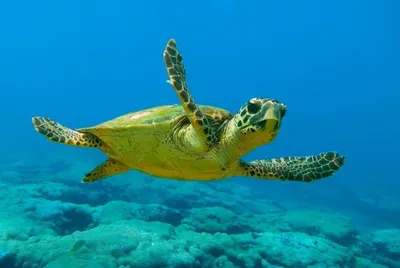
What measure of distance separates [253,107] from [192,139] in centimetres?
94

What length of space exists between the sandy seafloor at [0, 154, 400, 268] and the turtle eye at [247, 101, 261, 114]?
5153mm

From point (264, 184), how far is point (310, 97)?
488 ft

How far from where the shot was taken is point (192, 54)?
174875 millimetres

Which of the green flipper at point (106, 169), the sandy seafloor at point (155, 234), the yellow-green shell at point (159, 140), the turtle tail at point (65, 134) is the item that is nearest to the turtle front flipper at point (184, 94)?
the yellow-green shell at point (159, 140)

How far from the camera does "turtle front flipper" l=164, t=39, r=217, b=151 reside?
13.4ft

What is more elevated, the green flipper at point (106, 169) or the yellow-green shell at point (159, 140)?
the green flipper at point (106, 169)

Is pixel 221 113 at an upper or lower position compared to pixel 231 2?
lower

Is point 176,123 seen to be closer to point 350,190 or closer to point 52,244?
point 52,244

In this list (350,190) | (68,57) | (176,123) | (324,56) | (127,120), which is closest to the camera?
(176,123)

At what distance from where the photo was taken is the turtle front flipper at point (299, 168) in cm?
541

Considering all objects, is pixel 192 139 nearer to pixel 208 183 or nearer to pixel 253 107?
pixel 253 107

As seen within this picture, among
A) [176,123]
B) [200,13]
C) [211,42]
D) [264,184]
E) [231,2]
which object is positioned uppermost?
[211,42]

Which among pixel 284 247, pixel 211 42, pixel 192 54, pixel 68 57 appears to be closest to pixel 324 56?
pixel 211 42

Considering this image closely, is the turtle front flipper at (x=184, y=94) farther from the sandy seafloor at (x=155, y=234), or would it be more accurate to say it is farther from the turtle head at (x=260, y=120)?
the sandy seafloor at (x=155, y=234)
